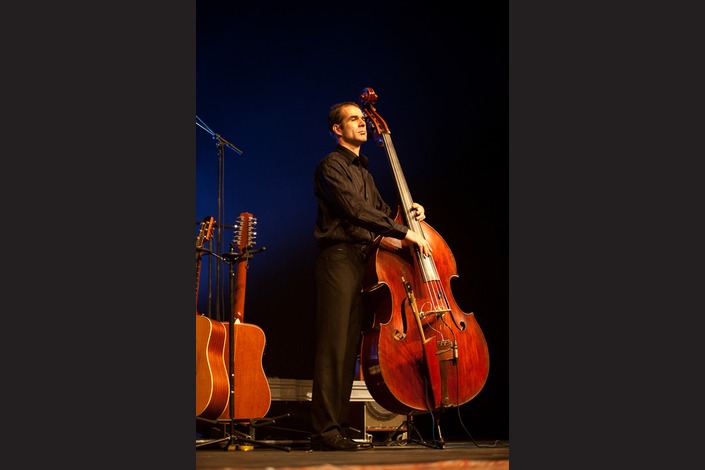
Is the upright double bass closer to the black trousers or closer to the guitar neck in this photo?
the black trousers

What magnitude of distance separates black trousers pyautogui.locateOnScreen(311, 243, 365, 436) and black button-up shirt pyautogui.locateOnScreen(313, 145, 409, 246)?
54 mm

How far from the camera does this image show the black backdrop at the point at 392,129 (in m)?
3.89

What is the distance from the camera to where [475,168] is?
13.1ft

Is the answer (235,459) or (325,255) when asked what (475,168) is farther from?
(235,459)

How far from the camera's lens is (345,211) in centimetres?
276

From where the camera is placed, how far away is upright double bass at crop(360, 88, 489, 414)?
2.74 metres

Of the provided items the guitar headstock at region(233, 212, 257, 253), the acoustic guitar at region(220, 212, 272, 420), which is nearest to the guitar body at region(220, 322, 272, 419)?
the acoustic guitar at region(220, 212, 272, 420)

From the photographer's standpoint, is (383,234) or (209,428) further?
(209,428)

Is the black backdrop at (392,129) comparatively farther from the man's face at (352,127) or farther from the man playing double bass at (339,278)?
the man playing double bass at (339,278)

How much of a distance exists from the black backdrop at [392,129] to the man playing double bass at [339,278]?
1.09m

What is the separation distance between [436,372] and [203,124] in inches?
69.0

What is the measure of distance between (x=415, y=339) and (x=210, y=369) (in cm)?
125

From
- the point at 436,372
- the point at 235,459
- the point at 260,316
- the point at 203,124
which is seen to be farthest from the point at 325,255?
the point at 260,316

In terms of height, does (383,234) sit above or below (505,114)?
below
